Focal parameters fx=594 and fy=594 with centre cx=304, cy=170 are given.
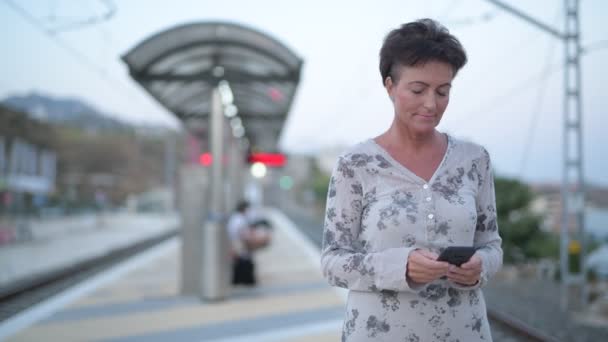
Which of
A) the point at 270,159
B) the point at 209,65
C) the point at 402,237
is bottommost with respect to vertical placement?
the point at 402,237

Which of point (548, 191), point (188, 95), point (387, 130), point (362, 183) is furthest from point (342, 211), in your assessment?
point (548, 191)

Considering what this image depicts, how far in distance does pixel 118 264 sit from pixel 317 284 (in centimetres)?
673

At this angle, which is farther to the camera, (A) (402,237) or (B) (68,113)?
(B) (68,113)

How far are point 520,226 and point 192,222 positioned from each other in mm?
13488

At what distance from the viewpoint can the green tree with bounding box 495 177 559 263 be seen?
19.7 metres

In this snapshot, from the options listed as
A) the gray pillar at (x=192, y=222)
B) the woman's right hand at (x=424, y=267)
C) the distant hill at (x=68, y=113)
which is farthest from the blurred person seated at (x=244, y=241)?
the distant hill at (x=68, y=113)

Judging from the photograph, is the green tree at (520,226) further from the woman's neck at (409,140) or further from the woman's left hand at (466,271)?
the woman's left hand at (466,271)

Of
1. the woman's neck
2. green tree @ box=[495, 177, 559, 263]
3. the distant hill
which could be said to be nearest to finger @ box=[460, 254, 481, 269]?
the woman's neck

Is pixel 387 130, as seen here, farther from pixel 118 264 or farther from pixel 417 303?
pixel 118 264

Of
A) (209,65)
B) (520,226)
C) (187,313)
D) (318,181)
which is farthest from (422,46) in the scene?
(318,181)

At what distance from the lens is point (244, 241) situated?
10.5 m

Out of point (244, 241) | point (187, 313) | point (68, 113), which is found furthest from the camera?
point (68, 113)

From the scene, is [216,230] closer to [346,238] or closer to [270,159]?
[270,159]

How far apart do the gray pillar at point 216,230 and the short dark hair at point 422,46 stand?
303 inches
